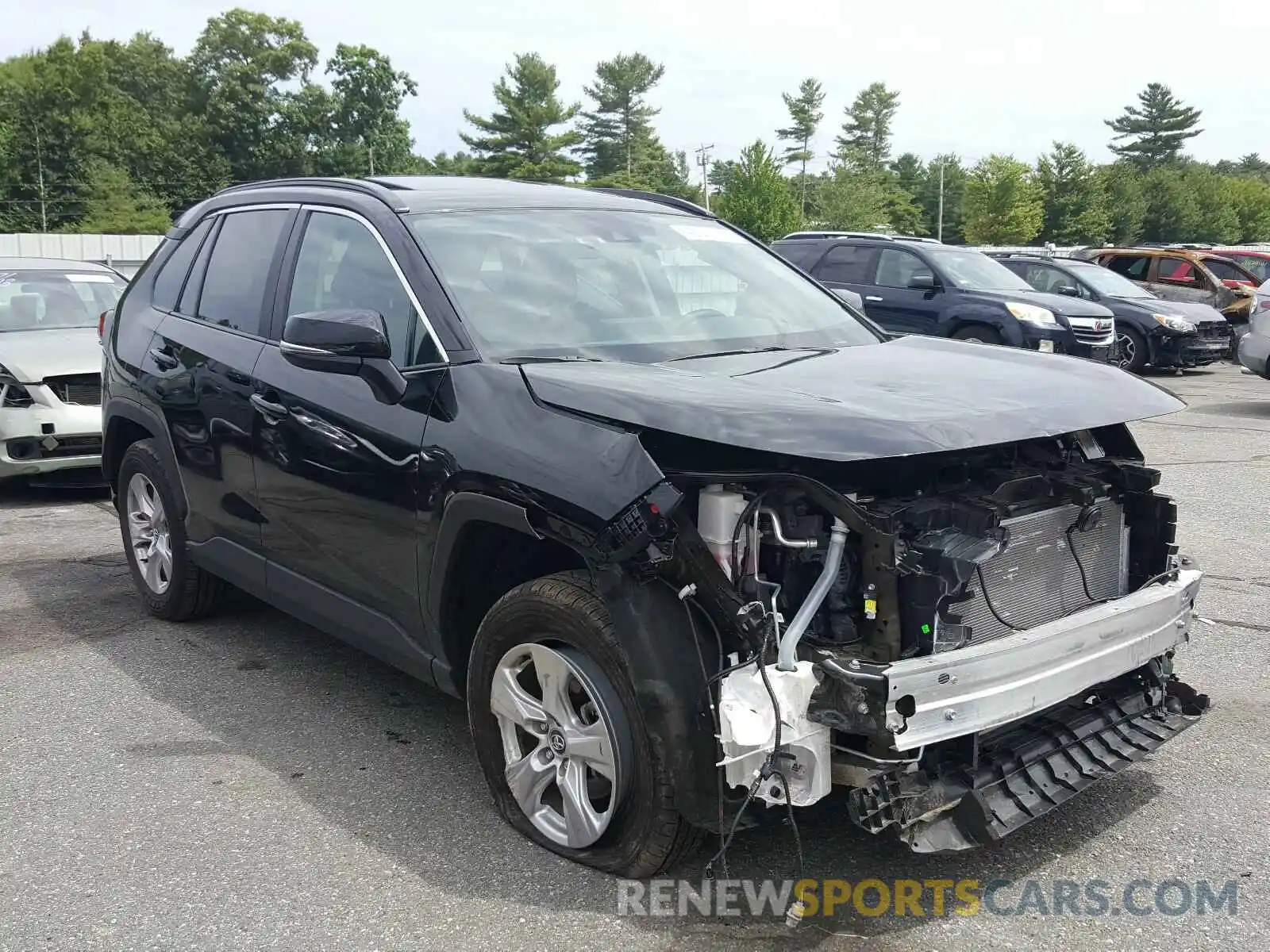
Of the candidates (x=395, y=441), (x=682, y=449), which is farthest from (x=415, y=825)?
(x=682, y=449)

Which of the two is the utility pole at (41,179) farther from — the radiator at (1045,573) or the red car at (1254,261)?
the radiator at (1045,573)

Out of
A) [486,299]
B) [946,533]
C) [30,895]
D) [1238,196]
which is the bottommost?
[30,895]

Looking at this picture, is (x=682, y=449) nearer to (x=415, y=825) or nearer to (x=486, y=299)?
(x=486, y=299)

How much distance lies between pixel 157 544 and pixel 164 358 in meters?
0.95

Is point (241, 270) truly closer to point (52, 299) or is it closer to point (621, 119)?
point (52, 299)

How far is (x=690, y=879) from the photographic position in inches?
129

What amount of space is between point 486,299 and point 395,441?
56cm

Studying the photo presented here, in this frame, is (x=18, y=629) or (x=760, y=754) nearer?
(x=760, y=754)

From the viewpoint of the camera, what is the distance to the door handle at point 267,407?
14.0 ft

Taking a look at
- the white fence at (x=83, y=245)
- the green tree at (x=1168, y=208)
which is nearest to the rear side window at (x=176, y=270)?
the white fence at (x=83, y=245)

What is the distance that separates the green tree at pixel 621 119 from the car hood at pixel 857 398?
96862 millimetres

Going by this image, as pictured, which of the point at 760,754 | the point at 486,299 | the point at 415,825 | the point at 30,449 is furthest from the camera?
the point at 30,449

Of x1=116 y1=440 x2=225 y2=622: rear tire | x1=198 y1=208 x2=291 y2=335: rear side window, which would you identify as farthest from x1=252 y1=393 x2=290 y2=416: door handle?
x1=116 y1=440 x2=225 y2=622: rear tire

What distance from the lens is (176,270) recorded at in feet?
18.0
